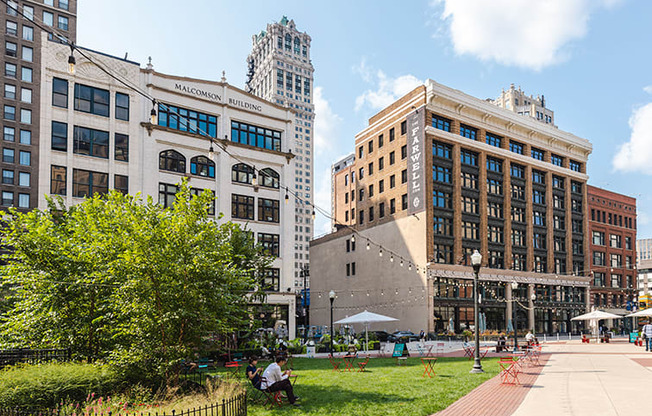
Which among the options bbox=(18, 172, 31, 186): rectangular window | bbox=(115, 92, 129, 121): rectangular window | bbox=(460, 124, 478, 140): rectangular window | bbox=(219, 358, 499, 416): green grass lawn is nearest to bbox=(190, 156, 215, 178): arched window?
bbox=(115, 92, 129, 121): rectangular window

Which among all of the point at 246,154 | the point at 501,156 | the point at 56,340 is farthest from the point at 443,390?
the point at 501,156

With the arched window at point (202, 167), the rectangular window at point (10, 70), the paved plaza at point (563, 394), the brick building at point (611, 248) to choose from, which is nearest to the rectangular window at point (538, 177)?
the brick building at point (611, 248)

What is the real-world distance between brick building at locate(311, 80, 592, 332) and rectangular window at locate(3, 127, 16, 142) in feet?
108

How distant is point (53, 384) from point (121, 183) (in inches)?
1211

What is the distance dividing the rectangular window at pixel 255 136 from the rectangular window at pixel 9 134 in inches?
760

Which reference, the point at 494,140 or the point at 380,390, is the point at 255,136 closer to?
the point at 494,140

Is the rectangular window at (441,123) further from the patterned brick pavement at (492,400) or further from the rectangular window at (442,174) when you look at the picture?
the patterned brick pavement at (492,400)

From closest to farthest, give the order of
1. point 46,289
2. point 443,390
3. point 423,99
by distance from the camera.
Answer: point 443,390 < point 46,289 < point 423,99

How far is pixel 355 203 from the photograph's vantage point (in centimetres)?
7319

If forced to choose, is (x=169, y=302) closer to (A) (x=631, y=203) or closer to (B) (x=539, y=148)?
(B) (x=539, y=148)

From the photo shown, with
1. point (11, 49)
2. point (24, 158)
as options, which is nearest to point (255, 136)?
point (24, 158)

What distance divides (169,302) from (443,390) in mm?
8726

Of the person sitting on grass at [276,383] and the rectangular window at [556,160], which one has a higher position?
the rectangular window at [556,160]

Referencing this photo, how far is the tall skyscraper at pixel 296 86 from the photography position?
6284 inches
